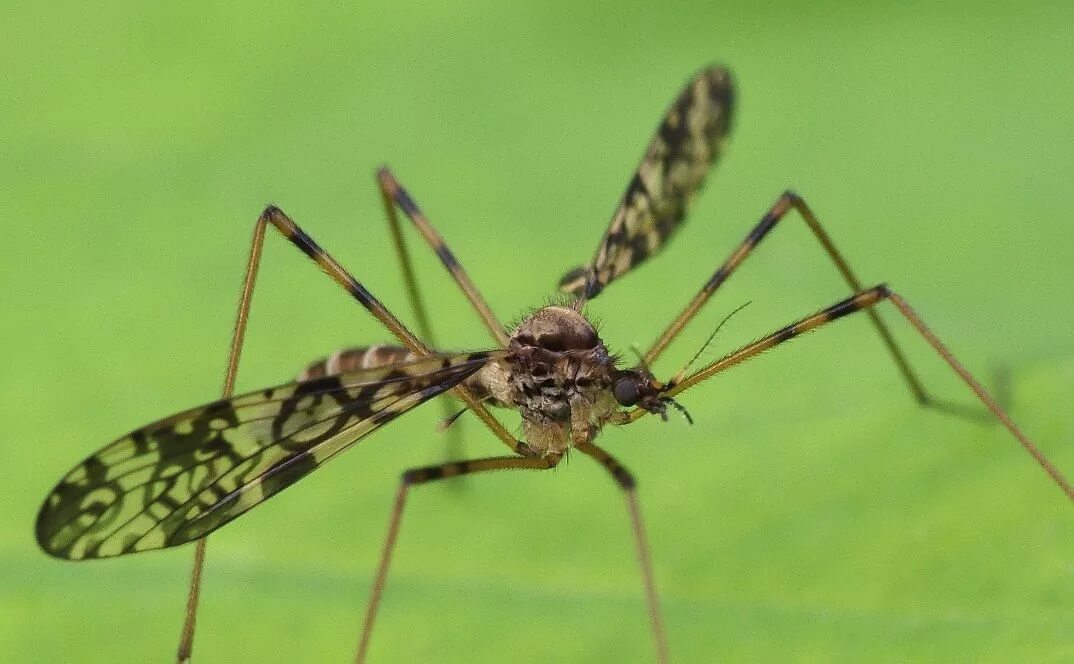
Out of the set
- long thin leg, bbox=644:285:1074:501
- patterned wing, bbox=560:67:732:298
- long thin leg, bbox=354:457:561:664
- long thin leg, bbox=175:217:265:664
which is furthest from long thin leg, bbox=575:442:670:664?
long thin leg, bbox=175:217:265:664

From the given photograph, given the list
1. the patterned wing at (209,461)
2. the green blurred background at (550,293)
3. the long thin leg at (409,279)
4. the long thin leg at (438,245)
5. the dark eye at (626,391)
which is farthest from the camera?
the long thin leg at (409,279)

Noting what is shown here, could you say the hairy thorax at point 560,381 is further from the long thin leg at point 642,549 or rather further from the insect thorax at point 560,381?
the long thin leg at point 642,549

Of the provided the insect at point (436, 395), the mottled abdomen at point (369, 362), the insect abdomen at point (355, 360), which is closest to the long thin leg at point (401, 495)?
the insect at point (436, 395)

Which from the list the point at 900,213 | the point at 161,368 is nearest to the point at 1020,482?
the point at 900,213

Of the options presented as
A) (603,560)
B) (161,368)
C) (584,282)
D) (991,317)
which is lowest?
(603,560)

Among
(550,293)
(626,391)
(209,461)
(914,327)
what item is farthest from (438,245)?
(914,327)

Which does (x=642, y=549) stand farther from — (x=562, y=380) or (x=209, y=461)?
(x=209, y=461)

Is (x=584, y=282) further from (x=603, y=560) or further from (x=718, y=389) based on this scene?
(x=603, y=560)

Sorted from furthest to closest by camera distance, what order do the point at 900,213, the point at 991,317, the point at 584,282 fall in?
the point at 900,213, the point at 991,317, the point at 584,282
